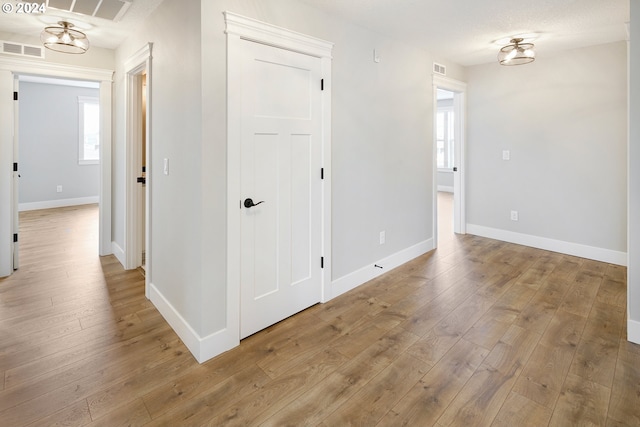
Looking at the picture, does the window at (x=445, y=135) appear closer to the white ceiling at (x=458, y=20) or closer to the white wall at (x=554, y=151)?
the white wall at (x=554, y=151)

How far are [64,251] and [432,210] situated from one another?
4668 millimetres

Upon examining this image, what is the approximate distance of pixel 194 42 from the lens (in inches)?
82.4

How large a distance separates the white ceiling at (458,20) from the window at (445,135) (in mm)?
6232

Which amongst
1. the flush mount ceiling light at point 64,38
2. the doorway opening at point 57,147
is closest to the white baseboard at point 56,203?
the doorway opening at point 57,147

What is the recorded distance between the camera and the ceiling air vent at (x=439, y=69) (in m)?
4.17

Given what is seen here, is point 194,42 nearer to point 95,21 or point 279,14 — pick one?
point 279,14

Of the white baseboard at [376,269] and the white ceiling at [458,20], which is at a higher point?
the white ceiling at [458,20]

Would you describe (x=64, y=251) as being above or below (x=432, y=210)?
below

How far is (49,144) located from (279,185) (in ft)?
23.3

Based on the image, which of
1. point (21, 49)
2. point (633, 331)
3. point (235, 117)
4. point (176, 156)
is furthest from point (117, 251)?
point (633, 331)

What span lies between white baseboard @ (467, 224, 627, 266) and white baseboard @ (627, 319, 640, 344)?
193 cm

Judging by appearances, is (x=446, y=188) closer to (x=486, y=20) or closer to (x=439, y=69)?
(x=439, y=69)

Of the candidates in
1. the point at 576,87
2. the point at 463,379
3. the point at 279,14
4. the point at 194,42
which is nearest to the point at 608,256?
the point at 576,87

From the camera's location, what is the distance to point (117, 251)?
412 centimetres
